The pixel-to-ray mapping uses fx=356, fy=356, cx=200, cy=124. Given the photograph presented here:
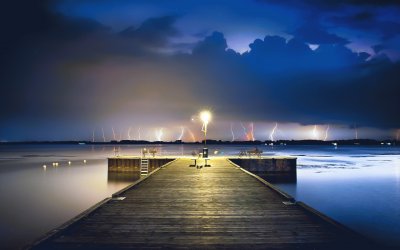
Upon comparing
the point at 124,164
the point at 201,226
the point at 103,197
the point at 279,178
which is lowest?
the point at 103,197

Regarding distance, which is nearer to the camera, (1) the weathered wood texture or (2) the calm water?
(2) the calm water

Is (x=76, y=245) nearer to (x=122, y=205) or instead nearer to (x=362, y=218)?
(x=122, y=205)

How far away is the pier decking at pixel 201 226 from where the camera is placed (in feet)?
22.6

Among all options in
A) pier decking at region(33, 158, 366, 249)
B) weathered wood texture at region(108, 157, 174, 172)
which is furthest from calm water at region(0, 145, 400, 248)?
pier decking at region(33, 158, 366, 249)

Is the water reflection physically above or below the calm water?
above

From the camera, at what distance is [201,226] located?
324 inches

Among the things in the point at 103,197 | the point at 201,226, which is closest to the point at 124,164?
the point at 103,197

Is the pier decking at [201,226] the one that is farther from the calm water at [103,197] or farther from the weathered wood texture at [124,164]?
the weathered wood texture at [124,164]

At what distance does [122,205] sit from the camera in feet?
35.8

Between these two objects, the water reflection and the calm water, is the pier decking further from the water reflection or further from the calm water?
the water reflection

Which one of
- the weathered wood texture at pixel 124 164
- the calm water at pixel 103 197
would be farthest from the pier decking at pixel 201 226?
the weathered wood texture at pixel 124 164

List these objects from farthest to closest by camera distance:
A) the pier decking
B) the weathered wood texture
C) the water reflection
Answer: the weathered wood texture → the water reflection → the pier decking

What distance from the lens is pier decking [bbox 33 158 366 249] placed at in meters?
6.88

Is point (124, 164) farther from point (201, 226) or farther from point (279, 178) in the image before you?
point (201, 226)
